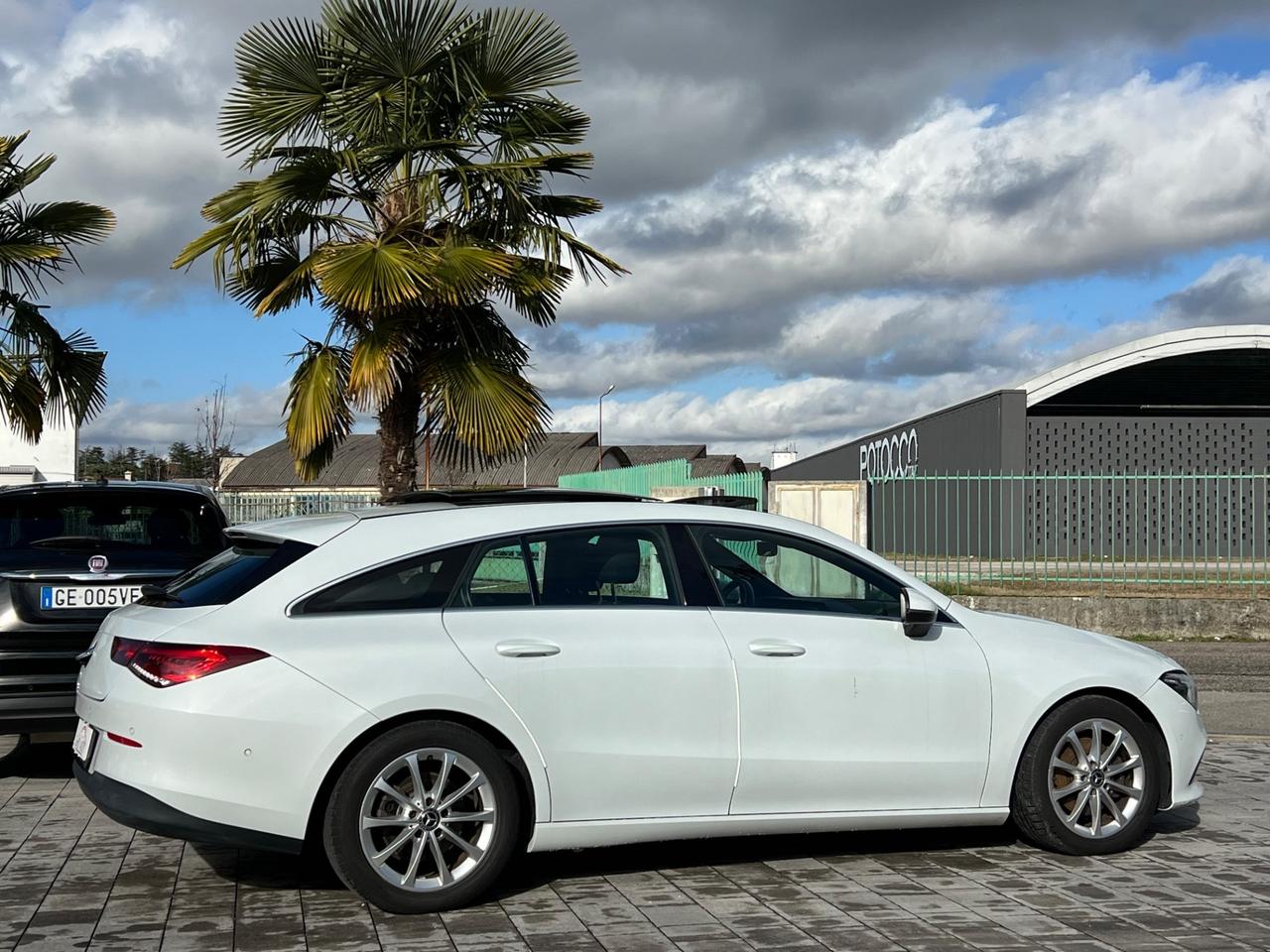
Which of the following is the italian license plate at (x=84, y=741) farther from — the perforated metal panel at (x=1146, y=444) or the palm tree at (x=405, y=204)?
the perforated metal panel at (x=1146, y=444)

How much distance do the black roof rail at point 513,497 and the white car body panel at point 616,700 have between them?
0.14 m

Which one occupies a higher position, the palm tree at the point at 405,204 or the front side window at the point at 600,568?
the palm tree at the point at 405,204

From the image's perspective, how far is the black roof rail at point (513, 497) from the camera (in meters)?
6.09

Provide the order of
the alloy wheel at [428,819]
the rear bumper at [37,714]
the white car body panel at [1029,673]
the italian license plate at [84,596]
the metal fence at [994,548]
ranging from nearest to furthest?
the alloy wheel at [428,819] < the white car body panel at [1029,673] < the rear bumper at [37,714] < the italian license plate at [84,596] < the metal fence at [994,548]

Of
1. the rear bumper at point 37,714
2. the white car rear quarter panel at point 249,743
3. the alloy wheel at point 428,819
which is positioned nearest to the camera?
the white car rear quarter panel at point 249,743

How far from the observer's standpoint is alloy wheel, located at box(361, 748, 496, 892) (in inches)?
207

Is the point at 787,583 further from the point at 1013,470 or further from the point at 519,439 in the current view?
the point at 1013,470

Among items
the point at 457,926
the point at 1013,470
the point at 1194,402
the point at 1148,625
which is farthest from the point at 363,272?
the point at 1194,402

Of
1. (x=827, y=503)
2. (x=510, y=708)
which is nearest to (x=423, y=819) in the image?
(x=510, y=708)

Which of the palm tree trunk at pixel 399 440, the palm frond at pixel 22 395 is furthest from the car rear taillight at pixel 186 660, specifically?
the palm frond at pixel 22 395

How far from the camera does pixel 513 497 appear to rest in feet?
20.1

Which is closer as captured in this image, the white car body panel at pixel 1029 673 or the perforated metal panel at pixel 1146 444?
the white car body panel at pixel 1029 673

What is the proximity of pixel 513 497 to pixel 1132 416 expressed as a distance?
28779mm

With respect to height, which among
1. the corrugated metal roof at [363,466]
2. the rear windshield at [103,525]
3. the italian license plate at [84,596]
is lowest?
the italian license plate at [84,596]
